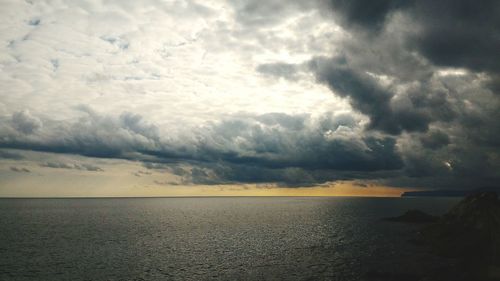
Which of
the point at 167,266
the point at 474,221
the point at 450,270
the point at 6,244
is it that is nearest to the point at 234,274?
the point at 167,266

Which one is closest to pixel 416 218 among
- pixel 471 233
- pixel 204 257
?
pixel 471 233

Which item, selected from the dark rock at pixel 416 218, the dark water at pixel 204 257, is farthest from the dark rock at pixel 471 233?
the dark rock at pixel 416 218

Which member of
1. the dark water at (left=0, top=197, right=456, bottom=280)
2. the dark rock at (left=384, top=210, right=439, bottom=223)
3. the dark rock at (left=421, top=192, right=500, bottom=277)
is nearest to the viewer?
the dark water at (left=0, top=197, right=456, bottom=280)

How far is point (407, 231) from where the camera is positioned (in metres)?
96.0

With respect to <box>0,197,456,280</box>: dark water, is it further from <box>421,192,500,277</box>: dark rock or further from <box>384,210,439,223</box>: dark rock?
<box>384,210,439,223</box>: dark rock

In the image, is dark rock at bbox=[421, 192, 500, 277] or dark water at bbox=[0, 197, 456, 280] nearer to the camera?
dark water at bbox=[0, 197, 456, 280]

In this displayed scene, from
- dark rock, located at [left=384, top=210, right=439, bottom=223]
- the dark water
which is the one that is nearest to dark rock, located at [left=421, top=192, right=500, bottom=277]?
the dark water

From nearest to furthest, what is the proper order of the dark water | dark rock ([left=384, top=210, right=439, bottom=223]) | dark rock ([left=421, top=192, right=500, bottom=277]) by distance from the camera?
the dark water
dark rock ([left=421, top=192, right=500, bottom=277])
dark rock ([left=384, top=210, right=439, bottom=223])

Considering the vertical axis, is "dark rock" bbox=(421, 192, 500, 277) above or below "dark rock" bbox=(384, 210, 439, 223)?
above

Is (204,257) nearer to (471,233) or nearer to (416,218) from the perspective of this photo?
(471,233)

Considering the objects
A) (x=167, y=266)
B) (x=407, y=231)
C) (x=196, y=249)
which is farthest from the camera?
(x=407, y=231)

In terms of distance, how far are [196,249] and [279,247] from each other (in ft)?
58.4

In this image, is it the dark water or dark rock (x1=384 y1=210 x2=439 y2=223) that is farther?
dark rock (x1=384 y1=210 x2=439 y2=223)

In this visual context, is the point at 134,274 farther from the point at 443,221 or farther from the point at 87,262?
the point at 443,221
